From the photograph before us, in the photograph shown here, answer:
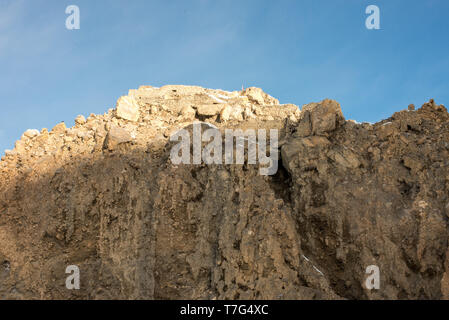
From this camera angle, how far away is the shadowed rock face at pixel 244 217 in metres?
12.3

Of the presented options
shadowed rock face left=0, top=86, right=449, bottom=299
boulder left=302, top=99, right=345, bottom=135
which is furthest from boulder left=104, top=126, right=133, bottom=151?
boulder left=302, top=99, right=345, bottom=135

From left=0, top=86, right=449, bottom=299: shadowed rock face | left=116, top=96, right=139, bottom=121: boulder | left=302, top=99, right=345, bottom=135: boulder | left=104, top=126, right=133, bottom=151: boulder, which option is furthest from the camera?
left=116, top=96, right=139, bottom=121: boulder

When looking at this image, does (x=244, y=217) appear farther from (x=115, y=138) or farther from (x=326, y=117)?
(x=115, y=138)

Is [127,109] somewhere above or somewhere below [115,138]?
above

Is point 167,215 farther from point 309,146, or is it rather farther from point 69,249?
point 309,146

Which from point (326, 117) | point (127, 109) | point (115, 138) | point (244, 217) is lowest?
point (244, 217)

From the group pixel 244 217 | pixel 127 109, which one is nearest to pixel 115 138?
pixel 127 109

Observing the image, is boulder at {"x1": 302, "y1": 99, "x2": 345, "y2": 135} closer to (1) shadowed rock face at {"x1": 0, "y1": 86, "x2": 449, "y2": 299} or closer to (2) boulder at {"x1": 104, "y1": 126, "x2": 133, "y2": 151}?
(1) shadowed rock face at {"x1": 0, "y1": 86, "x2": 449, "y2": 299}

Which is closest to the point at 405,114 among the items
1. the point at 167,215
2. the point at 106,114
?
the point at 167,215

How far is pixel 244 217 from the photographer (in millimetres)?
13000

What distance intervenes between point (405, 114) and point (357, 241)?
17.9 feet

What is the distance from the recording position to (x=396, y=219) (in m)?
12.6

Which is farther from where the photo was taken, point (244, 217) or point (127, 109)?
point (127, 109)

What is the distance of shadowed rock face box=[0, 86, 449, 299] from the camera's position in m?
12.3
